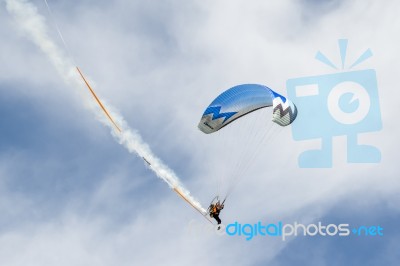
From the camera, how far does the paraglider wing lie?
155 ft

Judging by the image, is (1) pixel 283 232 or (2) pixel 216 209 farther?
(2) pixel 216 209

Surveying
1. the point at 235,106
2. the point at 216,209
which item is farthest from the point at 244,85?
the point at 216,209

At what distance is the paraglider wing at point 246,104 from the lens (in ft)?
155

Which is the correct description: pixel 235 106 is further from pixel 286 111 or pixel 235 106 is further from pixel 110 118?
pixel 110 118

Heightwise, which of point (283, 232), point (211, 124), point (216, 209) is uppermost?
point (211, 124)

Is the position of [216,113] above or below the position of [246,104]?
below

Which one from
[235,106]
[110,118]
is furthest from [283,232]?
[110,118]

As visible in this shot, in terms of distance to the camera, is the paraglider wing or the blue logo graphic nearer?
the paraglider wing

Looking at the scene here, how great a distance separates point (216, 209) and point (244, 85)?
8955 mm

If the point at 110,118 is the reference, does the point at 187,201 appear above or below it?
below

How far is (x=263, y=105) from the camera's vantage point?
48.0m

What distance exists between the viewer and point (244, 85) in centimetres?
4738

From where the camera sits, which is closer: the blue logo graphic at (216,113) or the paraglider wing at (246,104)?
the paraglider wing at (246,104)

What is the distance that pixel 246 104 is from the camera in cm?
4775
